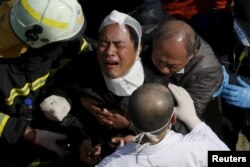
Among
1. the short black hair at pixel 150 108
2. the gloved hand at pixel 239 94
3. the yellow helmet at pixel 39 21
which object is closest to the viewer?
the short black hair at pixel 150 108

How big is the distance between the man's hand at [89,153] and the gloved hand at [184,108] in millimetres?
576

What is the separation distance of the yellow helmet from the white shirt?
0.97 meters

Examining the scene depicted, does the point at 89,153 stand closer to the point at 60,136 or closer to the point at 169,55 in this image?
the point at 60,136

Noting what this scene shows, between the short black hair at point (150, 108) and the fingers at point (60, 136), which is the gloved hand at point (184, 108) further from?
the fingers at point (60, 136)

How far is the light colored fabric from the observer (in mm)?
3377

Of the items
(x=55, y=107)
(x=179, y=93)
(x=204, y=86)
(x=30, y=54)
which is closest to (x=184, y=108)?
(x=179, y=93)

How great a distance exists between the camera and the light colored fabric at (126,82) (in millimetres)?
3377

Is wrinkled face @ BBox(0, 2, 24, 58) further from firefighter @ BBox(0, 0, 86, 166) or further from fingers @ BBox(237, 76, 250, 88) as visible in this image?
fingers @ BBox(237, 76, 250, 88)

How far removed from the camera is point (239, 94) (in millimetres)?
4141

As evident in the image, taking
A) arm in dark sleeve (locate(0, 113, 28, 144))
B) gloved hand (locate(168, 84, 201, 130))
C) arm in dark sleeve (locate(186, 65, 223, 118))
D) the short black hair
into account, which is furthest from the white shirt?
arm in dark sleeve (locate(0, 113, 28, 144))

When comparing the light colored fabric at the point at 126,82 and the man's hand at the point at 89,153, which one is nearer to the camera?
the light colored fabric at the point at 126,82

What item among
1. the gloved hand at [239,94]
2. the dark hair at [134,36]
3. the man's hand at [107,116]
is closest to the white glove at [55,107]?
the man's hand at [107,116]

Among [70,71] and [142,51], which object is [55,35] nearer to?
[70,71]

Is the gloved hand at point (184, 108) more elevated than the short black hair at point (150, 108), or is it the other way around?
the short black hair at point (150, 108)
